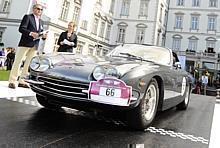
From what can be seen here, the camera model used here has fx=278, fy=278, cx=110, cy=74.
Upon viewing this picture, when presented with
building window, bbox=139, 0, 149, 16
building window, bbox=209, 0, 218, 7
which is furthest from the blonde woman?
building window, bbox=209, 0, 218, 7

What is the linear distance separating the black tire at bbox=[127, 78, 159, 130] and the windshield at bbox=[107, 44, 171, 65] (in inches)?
36.1

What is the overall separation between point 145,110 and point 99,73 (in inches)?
29.4


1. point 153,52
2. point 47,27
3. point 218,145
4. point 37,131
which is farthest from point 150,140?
point 47,27

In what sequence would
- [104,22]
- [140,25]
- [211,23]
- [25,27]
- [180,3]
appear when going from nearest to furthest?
[25,27]
[104,22]
[140,25]
[211,23]
[180,3]

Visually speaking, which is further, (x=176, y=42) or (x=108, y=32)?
(x=176, y=42)

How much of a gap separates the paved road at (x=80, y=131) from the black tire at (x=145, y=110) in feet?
0.34

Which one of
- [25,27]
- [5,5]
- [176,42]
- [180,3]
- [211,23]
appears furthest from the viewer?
[180,3]

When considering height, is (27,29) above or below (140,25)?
below

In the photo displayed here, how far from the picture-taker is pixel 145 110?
10.8 feet

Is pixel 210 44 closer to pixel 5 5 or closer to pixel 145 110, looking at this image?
pixel 5 5

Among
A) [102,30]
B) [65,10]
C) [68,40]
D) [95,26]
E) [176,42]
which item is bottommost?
[68,40]

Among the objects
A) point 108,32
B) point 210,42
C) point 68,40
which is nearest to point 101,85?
point 68,40

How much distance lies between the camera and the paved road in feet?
8.29

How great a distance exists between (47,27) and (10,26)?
5.47 m
